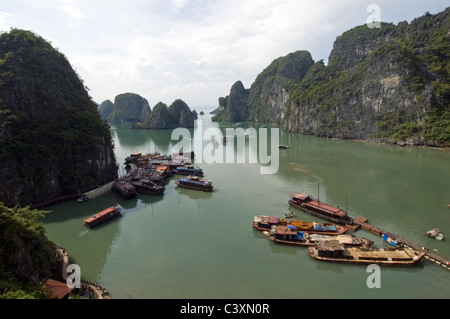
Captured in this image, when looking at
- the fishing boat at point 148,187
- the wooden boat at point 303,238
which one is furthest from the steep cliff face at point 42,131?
the wooden boat at point 303,238

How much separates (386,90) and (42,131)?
98467 mm

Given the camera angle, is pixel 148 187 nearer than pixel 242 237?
No

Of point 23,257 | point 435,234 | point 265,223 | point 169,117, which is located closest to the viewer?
point 23,257

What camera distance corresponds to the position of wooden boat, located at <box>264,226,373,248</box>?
25188mm

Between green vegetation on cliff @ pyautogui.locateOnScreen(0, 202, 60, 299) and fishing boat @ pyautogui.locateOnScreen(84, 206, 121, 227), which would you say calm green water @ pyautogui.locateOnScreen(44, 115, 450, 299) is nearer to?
fishing boat @ pyautogui.locateOnScreen(84, 206, 121, 227)

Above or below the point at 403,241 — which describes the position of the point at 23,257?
above

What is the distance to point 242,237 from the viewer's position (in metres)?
27.4

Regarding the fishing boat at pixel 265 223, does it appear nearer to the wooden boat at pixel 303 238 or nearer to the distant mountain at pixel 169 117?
the wooden boat at pixel 303 238

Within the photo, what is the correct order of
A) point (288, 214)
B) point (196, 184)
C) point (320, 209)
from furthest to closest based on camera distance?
point (196, 184) → point (288, 214) → point (320, 209)

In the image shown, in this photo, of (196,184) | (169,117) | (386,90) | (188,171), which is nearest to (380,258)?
(196,184)

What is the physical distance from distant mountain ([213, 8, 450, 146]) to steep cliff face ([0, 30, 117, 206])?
275 feet

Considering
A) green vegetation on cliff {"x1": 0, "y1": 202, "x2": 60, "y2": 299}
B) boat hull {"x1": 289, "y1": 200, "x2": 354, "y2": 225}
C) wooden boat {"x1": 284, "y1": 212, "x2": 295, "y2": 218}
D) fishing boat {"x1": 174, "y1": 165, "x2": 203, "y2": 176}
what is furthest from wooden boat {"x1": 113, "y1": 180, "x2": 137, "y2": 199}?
boat hull {"x1": 289, "y1": 200, "x2": 354, "y2": 225}

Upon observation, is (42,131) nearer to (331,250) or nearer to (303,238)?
(303,238)
